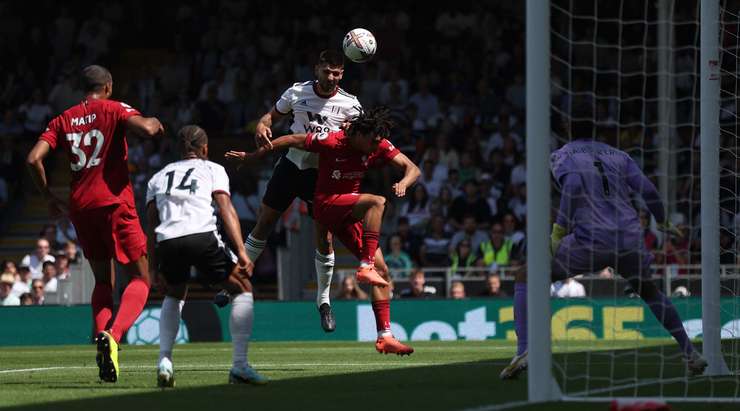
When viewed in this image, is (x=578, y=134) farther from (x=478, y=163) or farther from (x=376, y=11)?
(x=376, y=11)

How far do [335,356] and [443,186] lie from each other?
9.68 m

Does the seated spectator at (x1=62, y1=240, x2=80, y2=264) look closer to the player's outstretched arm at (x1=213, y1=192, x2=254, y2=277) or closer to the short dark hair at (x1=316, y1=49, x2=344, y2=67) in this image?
the short dark hair at (x1=316, y1=49, x2=344, y2=67)

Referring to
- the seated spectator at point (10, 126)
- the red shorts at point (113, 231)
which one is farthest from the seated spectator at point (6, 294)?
the red shorts at point (113, 231)

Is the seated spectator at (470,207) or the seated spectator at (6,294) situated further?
the seated spectator at (470,207)

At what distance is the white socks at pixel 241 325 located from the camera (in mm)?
9805

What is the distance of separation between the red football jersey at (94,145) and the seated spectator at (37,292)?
10660mm

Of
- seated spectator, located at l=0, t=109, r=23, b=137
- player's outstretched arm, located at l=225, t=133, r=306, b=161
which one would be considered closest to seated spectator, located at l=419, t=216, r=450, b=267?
seated spectator, located at l=0, t=109, r=23, b=137

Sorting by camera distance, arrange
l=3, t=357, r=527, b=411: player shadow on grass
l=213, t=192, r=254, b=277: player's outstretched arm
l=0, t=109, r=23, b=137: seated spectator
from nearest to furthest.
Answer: l=3, t=357, r=527, b=411: player shadow on grass < l=213, t=192, r=254, b=277: player's outstretched arm < l=0, t=109, r=23, b=137: seated spectator

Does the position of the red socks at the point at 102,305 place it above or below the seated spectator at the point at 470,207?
below

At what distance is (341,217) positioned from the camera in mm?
12500

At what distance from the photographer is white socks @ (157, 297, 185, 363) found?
975 cm

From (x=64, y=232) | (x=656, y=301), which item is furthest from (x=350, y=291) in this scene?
(x=656, y=301)

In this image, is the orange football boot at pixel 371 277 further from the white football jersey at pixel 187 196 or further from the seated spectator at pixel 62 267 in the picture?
the seated spectator at pixel 62 267

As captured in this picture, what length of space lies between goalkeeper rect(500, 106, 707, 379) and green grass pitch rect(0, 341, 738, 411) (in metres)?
0.77
